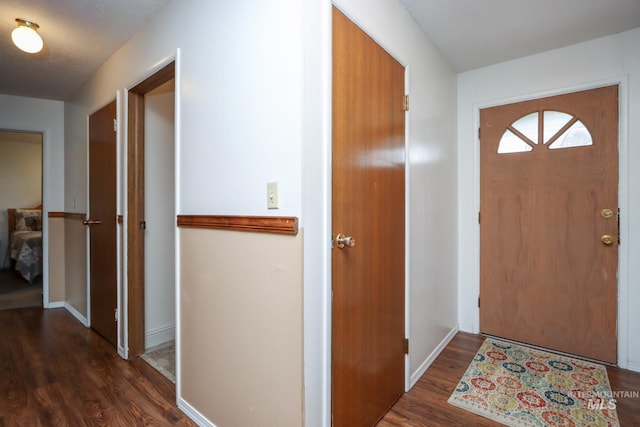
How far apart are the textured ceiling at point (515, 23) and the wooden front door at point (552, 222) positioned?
399mm

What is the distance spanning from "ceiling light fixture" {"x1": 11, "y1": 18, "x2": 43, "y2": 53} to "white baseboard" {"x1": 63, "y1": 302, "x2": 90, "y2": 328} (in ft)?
7.30

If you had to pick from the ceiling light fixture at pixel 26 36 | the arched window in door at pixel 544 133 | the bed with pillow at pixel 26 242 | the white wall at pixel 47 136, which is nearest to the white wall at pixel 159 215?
the ceiling light fixture at pixel 26 36

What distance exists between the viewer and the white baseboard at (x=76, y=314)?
286 cm

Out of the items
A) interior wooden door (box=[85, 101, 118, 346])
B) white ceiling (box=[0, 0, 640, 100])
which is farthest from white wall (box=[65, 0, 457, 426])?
interior wooden door (box=[85, 101, 118, 346])

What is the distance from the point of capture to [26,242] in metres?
4.39

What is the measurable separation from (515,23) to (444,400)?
2316 mm

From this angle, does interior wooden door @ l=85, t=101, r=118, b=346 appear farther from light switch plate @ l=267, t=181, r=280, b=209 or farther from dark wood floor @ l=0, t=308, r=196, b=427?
light switch plate @ l=267, t=181, r=280, b=209

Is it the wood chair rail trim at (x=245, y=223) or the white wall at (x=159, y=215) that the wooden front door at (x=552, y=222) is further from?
the white wall at (x=159, y=215)

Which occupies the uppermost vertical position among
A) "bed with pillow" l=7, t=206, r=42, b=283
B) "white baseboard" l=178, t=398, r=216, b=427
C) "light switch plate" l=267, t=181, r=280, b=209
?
"light switch plate" l=267, t=181, r=280, b=209

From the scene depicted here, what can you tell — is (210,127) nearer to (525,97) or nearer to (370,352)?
(370,352)

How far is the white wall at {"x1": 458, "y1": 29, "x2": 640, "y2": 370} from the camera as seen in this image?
204 cm
